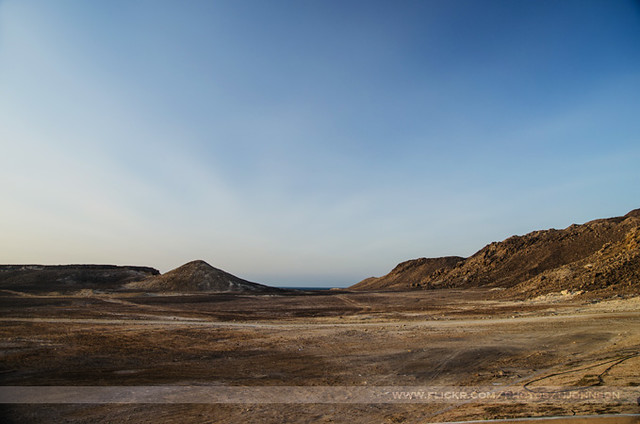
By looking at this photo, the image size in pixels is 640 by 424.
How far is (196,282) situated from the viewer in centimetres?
7200

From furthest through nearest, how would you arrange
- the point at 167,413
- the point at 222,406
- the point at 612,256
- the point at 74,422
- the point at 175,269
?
the point at 175,269 < the point at 612,256 < the point at 222,406 < the point at 167,413 < the point at 74,422

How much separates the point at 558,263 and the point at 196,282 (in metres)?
65.3

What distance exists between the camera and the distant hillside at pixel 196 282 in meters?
70.2

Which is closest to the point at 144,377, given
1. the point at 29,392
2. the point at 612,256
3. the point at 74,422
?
the point at 29,392

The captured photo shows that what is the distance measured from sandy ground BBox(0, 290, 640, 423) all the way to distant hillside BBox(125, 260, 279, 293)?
49.6 metres

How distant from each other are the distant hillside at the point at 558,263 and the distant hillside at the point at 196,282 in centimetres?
4228

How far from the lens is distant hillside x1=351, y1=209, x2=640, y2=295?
118 feet

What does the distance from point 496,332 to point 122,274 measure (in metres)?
91.7

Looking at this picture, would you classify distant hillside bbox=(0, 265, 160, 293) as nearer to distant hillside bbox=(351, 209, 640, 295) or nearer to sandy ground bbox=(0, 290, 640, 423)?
sandy ground bbox=(0, 290, 640, 423)

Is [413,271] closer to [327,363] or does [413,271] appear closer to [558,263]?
[558,263]

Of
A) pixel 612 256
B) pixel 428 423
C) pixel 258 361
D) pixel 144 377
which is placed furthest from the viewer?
pixel 612 256

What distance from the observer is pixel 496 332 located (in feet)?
60.0

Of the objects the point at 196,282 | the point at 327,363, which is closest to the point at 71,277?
the point at 196,282

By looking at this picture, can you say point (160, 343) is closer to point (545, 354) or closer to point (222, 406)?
point (222, 406)
